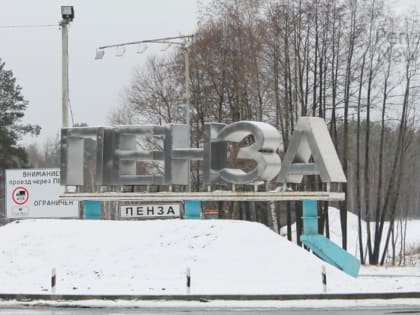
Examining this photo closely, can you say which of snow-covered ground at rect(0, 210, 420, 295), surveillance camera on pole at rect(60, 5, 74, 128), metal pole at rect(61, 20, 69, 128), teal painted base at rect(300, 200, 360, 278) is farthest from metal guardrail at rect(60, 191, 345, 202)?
surveillance camera on pole at rect(60, 5, 74, 128)

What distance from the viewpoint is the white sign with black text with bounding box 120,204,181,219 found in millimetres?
25625

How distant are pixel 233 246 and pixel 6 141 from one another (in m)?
56.8

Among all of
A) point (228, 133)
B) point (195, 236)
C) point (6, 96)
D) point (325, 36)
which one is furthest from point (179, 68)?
point (6, 96)

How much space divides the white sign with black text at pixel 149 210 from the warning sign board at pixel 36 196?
333 inches

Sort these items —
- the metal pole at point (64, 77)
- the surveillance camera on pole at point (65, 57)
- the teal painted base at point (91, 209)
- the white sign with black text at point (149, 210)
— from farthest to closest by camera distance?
the metal pole at point (64, 77), the surveillance camera on pole at point (65, 57), the teal painted base at point (91, 209), the white sign with black text at point (149, 210)

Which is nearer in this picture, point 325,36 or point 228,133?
point 228,133

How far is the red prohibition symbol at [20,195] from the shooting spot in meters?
34.0

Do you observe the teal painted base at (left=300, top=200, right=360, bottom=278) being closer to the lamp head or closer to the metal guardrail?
the metal guardrail

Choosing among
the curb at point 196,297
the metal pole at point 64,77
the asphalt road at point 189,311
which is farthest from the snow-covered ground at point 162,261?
the metal pole at point 64,77

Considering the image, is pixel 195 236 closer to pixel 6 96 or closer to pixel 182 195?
pixel 182 195

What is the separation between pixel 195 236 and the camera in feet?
72.6

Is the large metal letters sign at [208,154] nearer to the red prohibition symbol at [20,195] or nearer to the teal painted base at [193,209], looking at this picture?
the teal painted base at [193,209]

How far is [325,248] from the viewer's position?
79.8 feet

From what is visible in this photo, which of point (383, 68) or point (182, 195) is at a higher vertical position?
point (383, 68)
